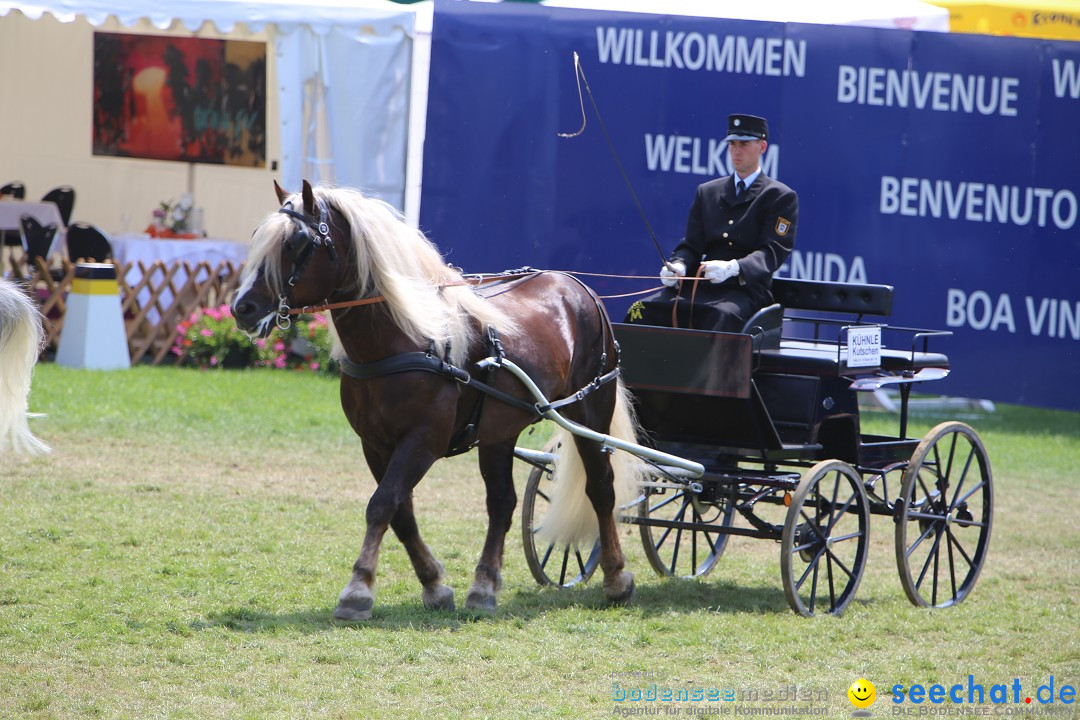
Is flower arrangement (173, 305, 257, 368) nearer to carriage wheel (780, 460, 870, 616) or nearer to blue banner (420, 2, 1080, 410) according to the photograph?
blue banner (420, 2, 1080, 410)

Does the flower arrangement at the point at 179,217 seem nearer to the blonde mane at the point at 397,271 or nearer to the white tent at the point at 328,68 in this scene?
the white tent at the point at 328,68

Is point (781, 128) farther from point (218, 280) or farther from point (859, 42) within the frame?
point (218, 280)

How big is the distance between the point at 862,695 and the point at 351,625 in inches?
76.2

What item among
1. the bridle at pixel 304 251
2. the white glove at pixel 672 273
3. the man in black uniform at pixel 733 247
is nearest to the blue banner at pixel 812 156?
the man in black uniform at pixel 733 247

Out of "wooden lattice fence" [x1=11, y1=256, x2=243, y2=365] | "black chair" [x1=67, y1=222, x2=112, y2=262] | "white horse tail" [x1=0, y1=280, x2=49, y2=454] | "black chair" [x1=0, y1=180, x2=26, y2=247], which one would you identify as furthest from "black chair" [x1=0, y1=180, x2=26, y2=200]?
"white horse tail" [x1=0, y1=280, x2=49, y2=454]

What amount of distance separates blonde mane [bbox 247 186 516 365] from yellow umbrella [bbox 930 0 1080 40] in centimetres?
994

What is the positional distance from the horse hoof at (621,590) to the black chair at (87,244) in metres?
9.15

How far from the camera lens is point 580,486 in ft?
19.3

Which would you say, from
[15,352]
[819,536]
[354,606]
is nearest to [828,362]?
[819,536]

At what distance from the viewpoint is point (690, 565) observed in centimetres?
687

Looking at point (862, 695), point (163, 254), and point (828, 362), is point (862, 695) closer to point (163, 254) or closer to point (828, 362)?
point (828, 362)

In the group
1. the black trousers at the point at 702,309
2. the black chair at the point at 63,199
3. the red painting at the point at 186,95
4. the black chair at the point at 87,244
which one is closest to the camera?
the black trousers at the point at 702,309

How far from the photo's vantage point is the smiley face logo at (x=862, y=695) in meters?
4.30

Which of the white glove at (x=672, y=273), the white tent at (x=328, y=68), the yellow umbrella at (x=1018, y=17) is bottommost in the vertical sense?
the white glove at (x=672, y=273)
